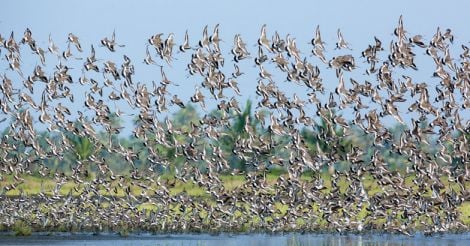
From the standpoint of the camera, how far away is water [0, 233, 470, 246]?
49000 millimetres

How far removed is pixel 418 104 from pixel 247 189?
24.4 ft

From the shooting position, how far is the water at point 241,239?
1929 inches

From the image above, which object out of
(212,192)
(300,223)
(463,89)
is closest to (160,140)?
(212,192)

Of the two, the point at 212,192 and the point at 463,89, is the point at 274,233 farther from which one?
the point at 463,89

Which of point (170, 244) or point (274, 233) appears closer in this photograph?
point (170, 244)

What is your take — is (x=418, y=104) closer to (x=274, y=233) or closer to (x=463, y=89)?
(x=463, y=89)

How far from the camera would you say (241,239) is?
51094 millimetres

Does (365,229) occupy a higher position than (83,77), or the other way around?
(83,77)

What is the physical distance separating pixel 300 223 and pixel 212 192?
4.35 meters

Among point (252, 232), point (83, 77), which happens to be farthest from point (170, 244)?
point (83, 77)

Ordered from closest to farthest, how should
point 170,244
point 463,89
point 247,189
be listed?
Result: point 170,244
point 463,89
point 247,189

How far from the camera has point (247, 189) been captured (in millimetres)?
57125

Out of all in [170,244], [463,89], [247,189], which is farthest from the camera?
[247,189]

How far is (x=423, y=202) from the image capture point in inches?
2159
